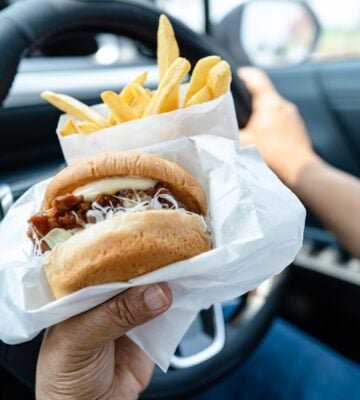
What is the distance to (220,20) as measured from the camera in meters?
2.75

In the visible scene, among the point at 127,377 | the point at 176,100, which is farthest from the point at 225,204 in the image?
the point at 127,377

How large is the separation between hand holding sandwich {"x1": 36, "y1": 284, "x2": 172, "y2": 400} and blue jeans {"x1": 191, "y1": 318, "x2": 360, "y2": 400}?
2.11ft

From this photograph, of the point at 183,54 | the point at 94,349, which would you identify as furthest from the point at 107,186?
the point at 183,54

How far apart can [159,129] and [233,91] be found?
1.63 feet

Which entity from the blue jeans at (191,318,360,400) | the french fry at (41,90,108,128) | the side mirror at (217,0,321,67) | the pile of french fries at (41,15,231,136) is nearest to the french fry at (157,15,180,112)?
the pile of french fries at (41,15,231,136)

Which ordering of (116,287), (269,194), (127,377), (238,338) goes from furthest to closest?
1. (238,338)
2. (127,377)
3. (269,194)
4. (116,287)

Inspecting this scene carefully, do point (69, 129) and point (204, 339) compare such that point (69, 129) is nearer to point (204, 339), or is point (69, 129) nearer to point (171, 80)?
point (171, 80)

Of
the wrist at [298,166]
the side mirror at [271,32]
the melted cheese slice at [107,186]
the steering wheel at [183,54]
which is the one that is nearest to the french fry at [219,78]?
the melted cheese slice at [107,186]

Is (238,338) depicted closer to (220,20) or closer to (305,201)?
(305,201)

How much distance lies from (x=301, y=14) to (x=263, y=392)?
2261 mm

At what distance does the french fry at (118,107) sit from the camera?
84 centimetres

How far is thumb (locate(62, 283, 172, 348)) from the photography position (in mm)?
762

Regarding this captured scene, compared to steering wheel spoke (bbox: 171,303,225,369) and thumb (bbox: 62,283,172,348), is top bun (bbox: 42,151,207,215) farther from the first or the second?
steering wheel spoke (bbox: 171,303,225,369)

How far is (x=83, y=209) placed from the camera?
2.62 ft
